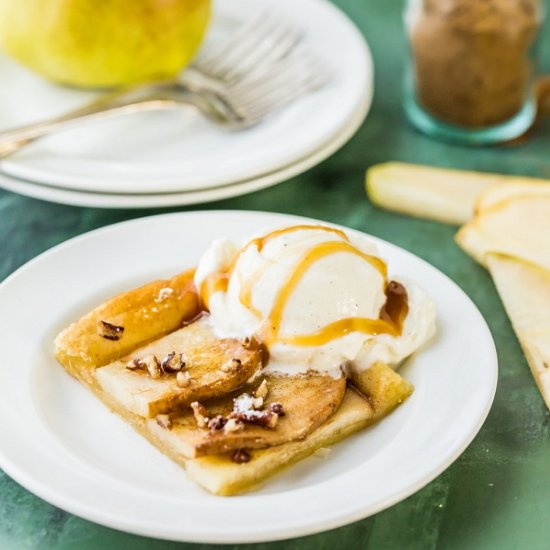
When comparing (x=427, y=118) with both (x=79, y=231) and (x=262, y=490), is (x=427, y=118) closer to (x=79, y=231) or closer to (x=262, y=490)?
(x=79, y=231)

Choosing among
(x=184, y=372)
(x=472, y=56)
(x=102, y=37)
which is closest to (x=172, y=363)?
(x=184, y=372)

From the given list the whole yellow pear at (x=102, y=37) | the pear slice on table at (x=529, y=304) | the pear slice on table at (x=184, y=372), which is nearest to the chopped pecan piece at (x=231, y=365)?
the pear slice on table at (x=184, y=372)

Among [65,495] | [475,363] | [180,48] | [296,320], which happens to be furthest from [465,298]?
[180,48]

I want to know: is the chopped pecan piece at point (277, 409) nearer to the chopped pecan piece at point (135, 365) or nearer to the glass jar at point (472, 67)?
the chopped pecan piece at point (135, 365)

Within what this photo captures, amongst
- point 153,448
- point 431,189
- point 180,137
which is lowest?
point 431,189

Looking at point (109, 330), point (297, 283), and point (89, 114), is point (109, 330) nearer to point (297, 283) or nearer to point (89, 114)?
point (297, 283)

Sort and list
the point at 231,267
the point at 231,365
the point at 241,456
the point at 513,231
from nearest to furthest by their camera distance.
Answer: the point at 241,456
the point at 231,365
the point at 231,267
the point at 513,231

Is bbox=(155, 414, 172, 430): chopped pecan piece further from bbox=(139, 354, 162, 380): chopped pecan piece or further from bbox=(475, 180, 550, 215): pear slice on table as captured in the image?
bbox=(475, 180, 550, 215): pear slice on table
